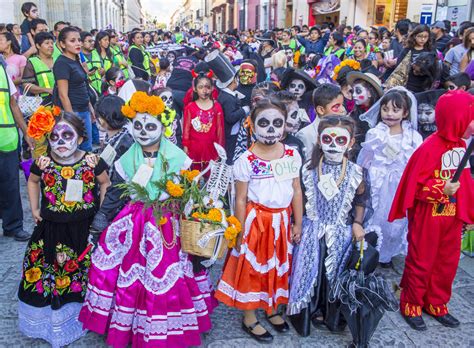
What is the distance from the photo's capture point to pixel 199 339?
10.3ft

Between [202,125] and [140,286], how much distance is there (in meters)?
2.87

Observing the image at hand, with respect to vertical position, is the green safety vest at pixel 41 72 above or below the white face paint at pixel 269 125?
above

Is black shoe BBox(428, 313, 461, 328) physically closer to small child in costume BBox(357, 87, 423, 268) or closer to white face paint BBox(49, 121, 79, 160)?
small child in costume BBox(357, 87, 423, 268)

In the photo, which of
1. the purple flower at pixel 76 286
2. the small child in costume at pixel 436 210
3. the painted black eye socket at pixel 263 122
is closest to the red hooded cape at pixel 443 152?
the small child in costume at pixel 436 210

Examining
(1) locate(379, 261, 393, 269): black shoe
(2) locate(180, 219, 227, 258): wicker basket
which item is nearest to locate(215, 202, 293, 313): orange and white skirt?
(2) locate(180, 219, 227, 258): wicker basket

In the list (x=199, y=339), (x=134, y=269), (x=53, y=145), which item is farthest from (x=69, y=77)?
(x=199, y=339)

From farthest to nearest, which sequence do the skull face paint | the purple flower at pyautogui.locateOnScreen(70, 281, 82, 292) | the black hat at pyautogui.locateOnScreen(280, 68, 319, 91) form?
the skull face paint → the black hat at pyautogui.locateOnScreen(280, 68, 319, 91) → the purple flower at pyautogui.locateOnScreen(70, 281, 82, 292)

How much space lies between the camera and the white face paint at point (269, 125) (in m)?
3.12

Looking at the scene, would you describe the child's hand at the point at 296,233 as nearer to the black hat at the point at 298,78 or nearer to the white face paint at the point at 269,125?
the white face paint at the point at 269,125

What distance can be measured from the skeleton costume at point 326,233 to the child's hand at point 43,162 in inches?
73.6

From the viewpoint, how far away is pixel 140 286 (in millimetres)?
3035

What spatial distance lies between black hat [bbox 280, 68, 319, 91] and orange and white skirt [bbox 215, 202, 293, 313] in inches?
83.0

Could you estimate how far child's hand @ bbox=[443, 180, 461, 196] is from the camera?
317 centimetres

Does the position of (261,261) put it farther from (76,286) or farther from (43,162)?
(43,162)
